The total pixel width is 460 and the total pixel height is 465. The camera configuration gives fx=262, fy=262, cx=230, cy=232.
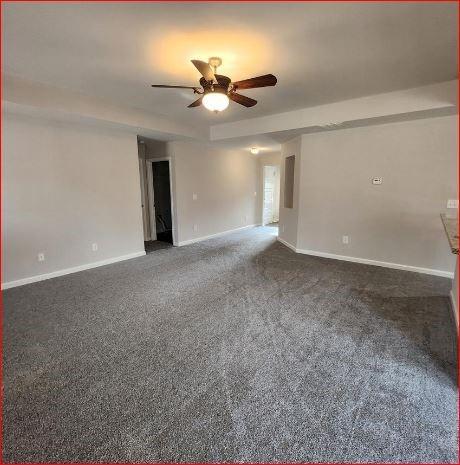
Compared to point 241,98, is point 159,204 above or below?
below

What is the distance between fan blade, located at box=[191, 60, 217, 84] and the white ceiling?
22 centimetres

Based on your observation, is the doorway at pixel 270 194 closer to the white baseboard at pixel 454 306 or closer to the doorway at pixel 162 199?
the doorway at pixel 162 199

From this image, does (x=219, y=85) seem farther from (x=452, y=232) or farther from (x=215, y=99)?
(x=452, y=232)

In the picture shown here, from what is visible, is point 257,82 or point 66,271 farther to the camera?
point 66,271

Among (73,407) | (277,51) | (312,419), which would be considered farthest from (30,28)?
(312,419)

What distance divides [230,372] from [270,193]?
697 cm

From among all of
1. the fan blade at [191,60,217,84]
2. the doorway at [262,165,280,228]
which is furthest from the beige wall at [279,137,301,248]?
the fan blade at [191,60,217,84]

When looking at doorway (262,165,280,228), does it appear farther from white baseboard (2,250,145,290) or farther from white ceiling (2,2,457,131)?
white ceiling (2,2,457,131)

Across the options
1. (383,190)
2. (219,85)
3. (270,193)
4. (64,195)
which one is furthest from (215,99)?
(270,193)

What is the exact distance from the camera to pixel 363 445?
1.39 m

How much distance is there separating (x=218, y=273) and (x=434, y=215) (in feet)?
10.8

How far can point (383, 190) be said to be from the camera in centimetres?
415

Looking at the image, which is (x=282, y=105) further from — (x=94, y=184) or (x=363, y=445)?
(x=363, y=445)

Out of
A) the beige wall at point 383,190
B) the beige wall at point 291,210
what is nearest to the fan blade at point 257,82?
the beige wall at point 383,190
